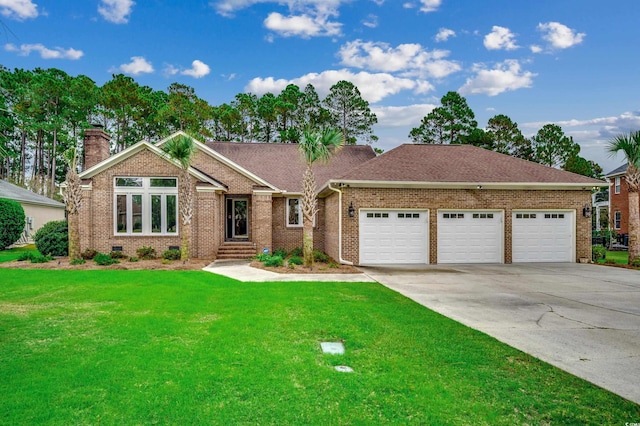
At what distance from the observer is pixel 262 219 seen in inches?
642

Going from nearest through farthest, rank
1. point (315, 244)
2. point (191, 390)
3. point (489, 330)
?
→ point (191, 390), point (489, 330), point (315, 244)

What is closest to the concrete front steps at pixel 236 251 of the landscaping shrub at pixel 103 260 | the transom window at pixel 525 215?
the landscaping shrub at pixel 103 260

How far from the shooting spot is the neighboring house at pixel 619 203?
93.5 feet

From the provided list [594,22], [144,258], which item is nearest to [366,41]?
[594,22]

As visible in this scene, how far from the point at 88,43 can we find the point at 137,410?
2622 cm

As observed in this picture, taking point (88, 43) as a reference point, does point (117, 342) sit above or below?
below

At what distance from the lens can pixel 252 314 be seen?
6.39 meters

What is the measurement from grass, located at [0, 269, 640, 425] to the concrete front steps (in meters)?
8.54

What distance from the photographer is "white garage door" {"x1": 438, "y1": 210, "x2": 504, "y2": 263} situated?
14.2 m

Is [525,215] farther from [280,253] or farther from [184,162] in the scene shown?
[184,162]

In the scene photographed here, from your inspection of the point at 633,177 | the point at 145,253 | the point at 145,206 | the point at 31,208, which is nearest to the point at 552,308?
the point at 633,177

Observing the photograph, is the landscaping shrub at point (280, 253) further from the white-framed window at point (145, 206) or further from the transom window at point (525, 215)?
the transom window at point (525, 215)

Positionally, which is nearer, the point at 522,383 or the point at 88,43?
the point at 522,383

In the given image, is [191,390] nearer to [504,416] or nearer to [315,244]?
[504,416]
